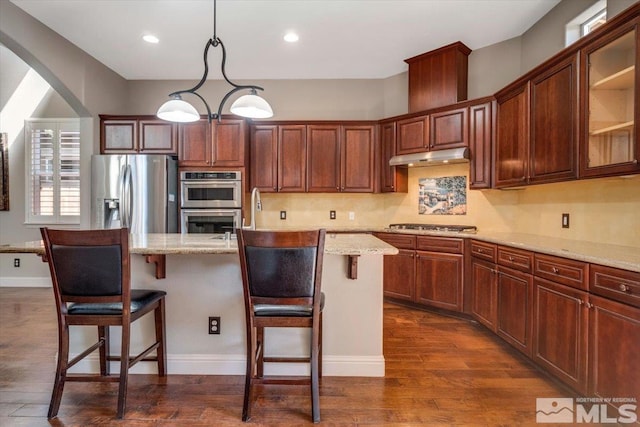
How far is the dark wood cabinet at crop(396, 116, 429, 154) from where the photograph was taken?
3777 mm

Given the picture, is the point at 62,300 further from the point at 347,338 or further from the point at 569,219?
the point at 569,219

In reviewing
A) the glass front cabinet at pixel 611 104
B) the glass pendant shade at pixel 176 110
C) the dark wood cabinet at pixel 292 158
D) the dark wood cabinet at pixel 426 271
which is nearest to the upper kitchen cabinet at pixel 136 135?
the dark wood cabinet at pixel 292 158

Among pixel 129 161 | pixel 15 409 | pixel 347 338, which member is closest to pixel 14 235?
pixel 129 161

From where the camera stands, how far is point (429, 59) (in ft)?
12.5

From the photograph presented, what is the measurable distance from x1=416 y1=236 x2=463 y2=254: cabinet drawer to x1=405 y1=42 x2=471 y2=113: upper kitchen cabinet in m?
1.56

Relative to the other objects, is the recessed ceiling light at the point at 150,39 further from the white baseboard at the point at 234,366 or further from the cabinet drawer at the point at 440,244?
the cabinet drawer at the point at 440,244

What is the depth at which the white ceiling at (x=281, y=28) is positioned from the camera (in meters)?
2.88

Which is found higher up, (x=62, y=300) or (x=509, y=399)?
(x=62, y=300)

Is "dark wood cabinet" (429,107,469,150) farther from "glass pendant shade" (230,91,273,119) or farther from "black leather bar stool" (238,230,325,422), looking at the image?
"black leather bar stool" (238,230,325,422)

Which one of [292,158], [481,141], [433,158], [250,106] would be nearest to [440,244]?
[433,158]

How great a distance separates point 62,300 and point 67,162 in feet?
12.4

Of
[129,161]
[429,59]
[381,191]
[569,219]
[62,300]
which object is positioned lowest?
[62,300]

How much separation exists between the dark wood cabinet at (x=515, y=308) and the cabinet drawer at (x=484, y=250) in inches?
5.7

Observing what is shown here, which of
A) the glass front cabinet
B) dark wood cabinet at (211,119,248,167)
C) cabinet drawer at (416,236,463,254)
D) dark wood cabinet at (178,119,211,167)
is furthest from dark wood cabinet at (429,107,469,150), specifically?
dark wood cabinet at (178,119,211,167)
